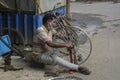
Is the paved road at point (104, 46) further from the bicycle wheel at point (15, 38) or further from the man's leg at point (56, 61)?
the bicycle wheel at point (15, 38)

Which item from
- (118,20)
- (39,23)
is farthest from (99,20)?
(39,23)

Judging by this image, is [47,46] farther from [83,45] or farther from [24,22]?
[24,22]

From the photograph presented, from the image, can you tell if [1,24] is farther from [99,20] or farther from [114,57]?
[99,20]

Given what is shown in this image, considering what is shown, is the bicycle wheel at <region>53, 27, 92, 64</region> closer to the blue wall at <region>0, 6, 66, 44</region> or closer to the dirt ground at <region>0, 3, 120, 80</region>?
the dirt ground at <region>0, 3, 120, 80</region>

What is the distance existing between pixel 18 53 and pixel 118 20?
8241 mm

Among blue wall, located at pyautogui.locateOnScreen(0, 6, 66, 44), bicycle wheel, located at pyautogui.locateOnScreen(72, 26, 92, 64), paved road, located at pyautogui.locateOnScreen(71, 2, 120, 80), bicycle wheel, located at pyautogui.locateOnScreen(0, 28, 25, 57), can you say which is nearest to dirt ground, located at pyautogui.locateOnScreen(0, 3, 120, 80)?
paved road, located at pyautogui.locateOnScreen(71, 2, 120, 80)

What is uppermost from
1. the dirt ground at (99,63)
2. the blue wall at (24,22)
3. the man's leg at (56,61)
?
the blue wall at (24,22)

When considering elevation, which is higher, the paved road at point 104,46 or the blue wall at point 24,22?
the blue wall at point 24,22

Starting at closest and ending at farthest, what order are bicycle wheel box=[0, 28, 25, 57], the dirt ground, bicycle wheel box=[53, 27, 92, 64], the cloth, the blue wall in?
1. the dirt ground
2. the cloth
3. bicycle wheel box=[53, 27, 92, 64]
4. bicycle wheel box=[0, 28, 25, 57]
5. the blue wall

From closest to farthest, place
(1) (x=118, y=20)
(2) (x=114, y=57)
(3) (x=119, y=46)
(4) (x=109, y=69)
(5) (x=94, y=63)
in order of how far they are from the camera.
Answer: (4) (x=109, y=69)
(5) (x=94, y=63)
(2) (x=114, y=57)
(3) (x=119, y=46)
(1) (x=118, y=20)

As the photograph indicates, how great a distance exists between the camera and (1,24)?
8.89 m

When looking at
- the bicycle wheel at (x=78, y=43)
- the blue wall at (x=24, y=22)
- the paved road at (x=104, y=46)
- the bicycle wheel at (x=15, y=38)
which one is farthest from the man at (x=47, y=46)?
the blue wall at (x=24, y=22)

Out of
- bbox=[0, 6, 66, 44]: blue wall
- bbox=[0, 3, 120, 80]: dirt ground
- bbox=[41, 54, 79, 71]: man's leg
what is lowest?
bbox=[0, 3, 120, 80]: dirt ground

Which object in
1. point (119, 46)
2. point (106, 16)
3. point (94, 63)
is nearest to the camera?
point (94, 63)
